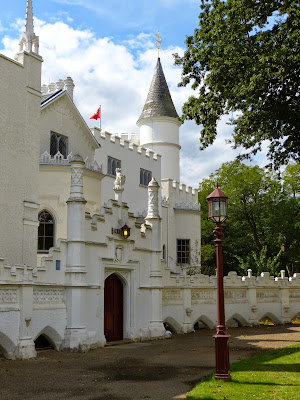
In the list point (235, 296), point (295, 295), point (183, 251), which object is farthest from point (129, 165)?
point (295, 295)

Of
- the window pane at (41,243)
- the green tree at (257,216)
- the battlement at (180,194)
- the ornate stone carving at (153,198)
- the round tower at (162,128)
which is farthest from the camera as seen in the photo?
the green tree at (257,216)

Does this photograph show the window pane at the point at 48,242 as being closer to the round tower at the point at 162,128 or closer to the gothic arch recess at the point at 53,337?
the gothic arch recess at the point at 53,337

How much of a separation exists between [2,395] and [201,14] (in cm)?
1408

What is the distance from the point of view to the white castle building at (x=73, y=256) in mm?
16125

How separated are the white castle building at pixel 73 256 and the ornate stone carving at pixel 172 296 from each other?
0.04 metres

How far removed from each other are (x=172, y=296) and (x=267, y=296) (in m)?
6.57

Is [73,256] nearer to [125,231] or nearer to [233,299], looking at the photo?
[125,231]

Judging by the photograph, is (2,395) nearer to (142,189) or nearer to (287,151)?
(287,151)

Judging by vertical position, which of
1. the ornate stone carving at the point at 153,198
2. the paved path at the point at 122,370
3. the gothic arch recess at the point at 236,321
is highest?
the ornate stone carving at the point at 153,198

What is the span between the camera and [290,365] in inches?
512

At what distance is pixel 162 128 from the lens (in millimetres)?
38250

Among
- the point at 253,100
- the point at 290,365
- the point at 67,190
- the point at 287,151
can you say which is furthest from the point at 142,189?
the point at 290,365

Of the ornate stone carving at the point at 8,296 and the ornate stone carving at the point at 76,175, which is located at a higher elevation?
the ornate stone carving at the point at 76,175

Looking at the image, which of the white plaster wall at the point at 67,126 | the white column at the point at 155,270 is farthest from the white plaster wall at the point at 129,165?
the white column at the point at 155,270
